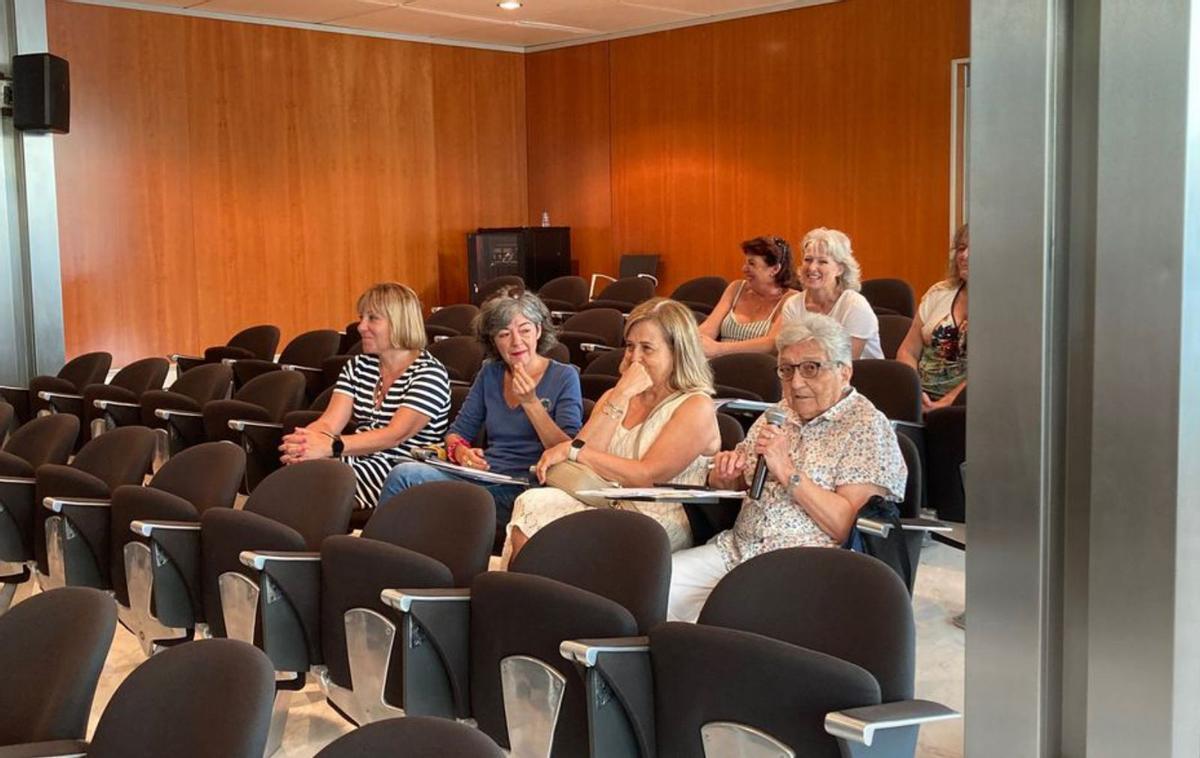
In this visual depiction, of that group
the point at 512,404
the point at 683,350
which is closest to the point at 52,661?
the point at 683,350

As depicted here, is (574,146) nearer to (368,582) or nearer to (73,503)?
(73,503)

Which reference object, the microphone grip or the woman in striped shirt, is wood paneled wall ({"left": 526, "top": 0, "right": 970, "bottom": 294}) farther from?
the microphone grip

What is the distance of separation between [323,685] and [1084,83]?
2.50 meters

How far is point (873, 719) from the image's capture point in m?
2.25

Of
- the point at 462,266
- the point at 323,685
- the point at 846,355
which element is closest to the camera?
the point at 323,685

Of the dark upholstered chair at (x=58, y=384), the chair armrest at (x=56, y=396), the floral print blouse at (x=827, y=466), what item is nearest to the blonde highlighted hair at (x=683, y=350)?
the floral print blouse at (x=827, y=466)

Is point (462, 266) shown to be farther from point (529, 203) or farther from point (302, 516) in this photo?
point (302, 516)

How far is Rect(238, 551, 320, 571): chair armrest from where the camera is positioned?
351 cm

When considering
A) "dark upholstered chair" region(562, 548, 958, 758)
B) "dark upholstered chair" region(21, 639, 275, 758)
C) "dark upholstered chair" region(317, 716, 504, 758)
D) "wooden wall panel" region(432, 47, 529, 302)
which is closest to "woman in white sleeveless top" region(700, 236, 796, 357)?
"dark upholstered chair" region(562, 548, 958, 758)

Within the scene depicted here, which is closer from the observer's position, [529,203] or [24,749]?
[24,749]

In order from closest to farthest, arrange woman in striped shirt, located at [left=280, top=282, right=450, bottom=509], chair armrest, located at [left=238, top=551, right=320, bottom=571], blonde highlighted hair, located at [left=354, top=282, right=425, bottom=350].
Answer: chair armrest, located at [left=238, top=551, right=320, bottom=571], woman in striped shirt, located at [left=280, top=282, right=450, bottom=509], blonde highlighted hair, located at [left=354, top=282, right=425, bottom=350]

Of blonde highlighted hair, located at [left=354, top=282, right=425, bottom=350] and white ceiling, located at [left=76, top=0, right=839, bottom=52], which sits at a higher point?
white ceiling, located at [left=76, top=0, right=839, bottom=52]

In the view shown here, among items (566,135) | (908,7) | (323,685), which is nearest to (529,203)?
(566,135)

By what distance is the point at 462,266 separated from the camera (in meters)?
15.1
